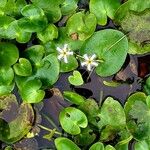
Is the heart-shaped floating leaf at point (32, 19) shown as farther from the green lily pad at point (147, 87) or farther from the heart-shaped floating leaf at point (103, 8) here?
the green lily pad at point (147, 87)

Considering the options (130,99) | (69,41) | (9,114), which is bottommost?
(9,114)

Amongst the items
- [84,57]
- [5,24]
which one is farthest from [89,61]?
[5,24]

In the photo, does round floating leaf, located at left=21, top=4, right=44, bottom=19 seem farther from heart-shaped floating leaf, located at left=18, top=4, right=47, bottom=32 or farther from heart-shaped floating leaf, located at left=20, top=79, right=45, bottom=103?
heart-shaped floating leaf, located at left=20, top=79, right=45, bottom=103

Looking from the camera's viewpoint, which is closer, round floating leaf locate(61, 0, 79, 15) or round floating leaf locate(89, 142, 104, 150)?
round floating leaf locate(89, 142, 104, 150)

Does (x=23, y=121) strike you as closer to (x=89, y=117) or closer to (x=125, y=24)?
(x=89, y=117)

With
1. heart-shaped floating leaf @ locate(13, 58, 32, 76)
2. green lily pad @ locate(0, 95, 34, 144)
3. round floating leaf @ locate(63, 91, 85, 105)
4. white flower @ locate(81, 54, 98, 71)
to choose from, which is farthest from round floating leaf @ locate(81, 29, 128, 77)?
green lily pad @ locate(0, 95, 34, 144)

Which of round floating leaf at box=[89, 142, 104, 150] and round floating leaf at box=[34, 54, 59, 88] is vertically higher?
round floating leaf at box=[34, 54, 59, 88]

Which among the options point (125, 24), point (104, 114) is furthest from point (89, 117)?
point (125, 24)
